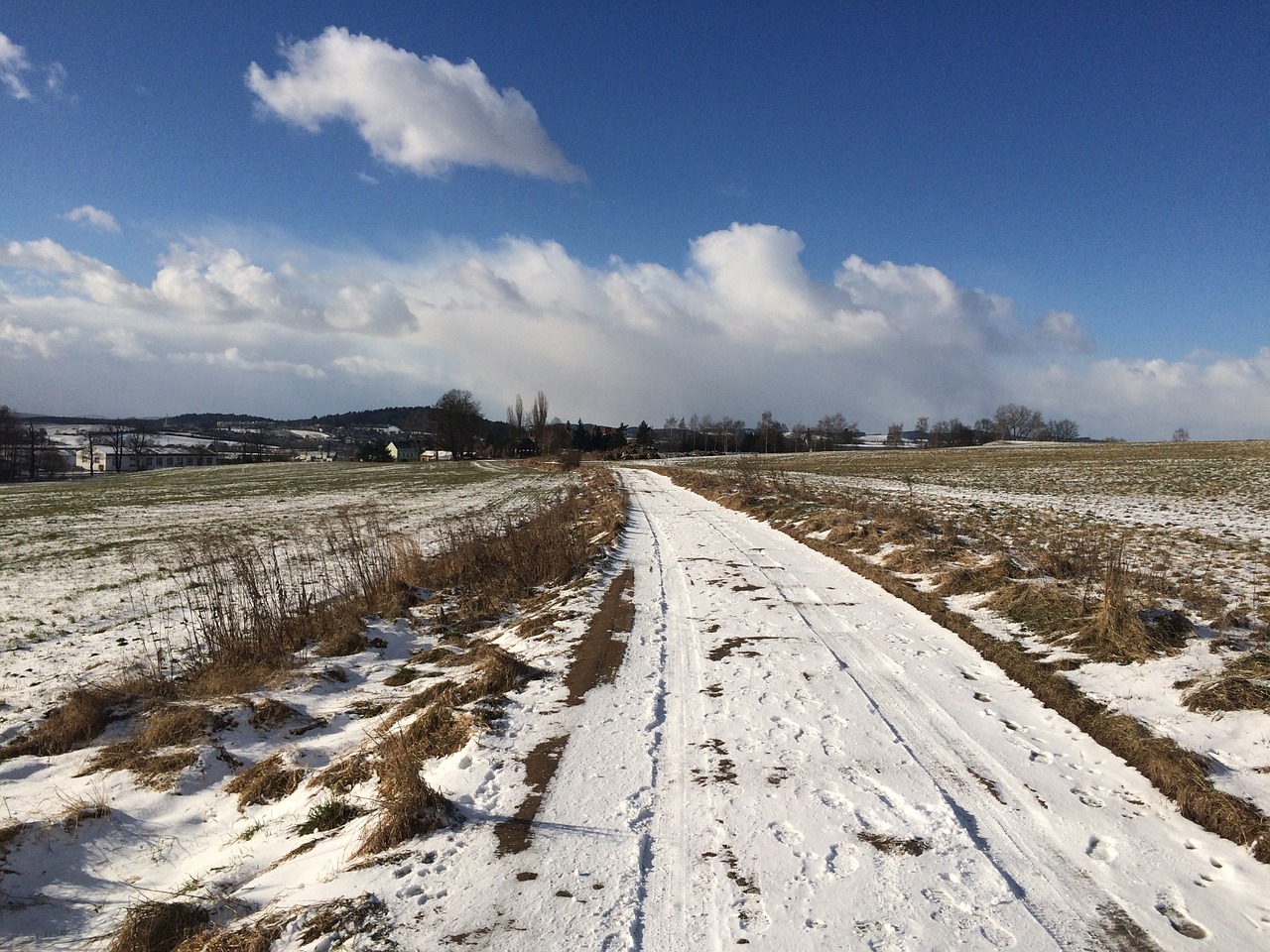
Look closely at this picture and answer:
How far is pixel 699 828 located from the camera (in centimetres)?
426

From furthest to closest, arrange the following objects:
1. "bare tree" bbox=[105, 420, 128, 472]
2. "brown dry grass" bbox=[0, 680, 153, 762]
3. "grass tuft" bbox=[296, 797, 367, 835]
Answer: "bare tree" bbox=[105, 420, 128, 472], "brown dry grass" bbox=[0, 680, 153, 762], "grass tuft" bbox=[296, 797, 367, 835]

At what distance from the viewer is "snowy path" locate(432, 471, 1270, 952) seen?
134 inches

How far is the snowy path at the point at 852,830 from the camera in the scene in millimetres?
3404

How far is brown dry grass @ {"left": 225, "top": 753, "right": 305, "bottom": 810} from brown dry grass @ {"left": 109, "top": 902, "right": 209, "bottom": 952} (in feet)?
4.95

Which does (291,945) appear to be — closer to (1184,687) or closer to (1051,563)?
(1184,687)

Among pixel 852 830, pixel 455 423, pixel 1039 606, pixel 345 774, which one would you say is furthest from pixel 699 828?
pixel 455 423

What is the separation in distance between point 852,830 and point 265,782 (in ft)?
16.3

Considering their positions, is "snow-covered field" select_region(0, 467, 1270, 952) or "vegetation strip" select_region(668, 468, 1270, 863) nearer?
"snow-covered field" select_region(0, 467, 1270, 952)

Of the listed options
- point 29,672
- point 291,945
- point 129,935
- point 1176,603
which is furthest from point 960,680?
point 29,672

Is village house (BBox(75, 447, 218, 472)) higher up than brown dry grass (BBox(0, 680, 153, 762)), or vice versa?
brown dry grass (BBox(0, 680, 153, 762))

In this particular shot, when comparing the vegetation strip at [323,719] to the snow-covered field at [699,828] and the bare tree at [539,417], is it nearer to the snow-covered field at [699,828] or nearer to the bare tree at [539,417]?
the snow-covered field at [699,828]

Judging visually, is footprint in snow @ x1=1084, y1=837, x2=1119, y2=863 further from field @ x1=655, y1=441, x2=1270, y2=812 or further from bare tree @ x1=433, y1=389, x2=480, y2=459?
bare tree @ x1=433, y1=389, x2=480, y2=459

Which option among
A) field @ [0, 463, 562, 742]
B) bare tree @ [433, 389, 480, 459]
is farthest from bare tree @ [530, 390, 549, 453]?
field @ [0, 463, 562, 742]

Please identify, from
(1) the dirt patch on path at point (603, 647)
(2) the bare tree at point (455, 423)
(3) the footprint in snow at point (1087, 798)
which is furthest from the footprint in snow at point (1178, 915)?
(2) the bare tree at point (455, 423)
